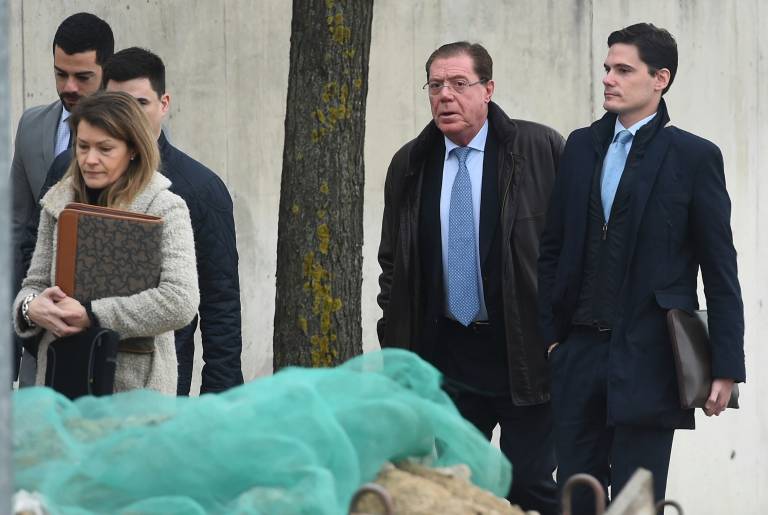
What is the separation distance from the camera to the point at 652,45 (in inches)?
211

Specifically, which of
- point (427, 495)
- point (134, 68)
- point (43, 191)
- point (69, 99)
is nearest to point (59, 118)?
point (69, 99)

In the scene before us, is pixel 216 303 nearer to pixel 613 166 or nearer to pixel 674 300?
pixel 613 166

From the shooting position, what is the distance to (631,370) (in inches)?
201

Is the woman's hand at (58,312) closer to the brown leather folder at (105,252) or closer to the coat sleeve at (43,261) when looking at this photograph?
the brown leather folder at (105,252)

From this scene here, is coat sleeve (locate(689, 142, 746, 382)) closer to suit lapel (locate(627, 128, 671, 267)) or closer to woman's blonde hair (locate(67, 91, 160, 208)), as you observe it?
suit lapel (locate(627, 128, 671, 267))

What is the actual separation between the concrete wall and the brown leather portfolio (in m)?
2.28

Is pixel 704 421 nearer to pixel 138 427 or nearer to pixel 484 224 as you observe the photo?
pixel 484 224

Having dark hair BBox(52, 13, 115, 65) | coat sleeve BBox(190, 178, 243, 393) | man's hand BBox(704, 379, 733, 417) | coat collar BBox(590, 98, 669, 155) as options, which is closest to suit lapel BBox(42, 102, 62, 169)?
dark hair BBox(52, 13, 115, 65)

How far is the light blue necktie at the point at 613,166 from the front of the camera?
5.29 meters

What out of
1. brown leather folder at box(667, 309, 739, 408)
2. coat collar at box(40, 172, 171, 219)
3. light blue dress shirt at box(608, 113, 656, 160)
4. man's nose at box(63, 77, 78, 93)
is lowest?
brown leather folder at box(667, 309, 739, 408)

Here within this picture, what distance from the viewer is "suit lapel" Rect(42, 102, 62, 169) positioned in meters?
5.71

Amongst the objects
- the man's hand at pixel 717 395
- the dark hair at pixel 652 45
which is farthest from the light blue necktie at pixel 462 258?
the man's hand at pixel 717 395

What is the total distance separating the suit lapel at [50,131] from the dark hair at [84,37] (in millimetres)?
232

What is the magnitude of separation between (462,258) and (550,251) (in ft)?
1.16
